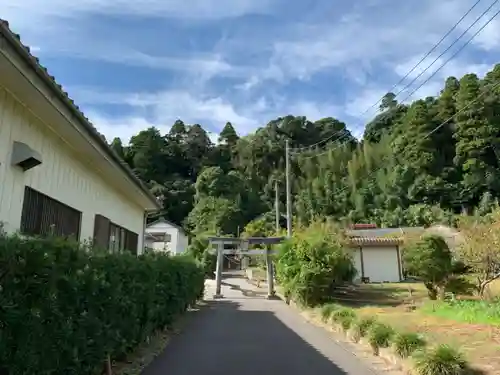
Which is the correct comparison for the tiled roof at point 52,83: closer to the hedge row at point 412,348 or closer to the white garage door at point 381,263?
the hedge row at point 412,348

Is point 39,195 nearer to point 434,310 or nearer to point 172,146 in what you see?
point 434,310

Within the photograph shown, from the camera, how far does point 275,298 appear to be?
19891 mm

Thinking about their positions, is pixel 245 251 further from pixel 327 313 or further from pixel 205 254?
pixel 205 254

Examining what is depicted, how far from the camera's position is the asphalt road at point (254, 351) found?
614 cm

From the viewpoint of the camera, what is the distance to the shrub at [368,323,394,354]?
22.5ft

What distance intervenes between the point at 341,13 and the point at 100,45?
15.9 ft

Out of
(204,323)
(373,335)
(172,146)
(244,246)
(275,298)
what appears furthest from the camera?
(172,146)

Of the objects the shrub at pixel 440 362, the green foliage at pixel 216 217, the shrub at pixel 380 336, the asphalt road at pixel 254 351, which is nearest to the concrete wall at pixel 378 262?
the asphalt road at pixel 254 351

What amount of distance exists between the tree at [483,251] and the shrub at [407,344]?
8.48 meters

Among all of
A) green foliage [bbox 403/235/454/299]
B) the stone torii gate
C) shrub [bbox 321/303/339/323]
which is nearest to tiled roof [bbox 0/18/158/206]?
Result: shrub [bbox 321/303/339/323]

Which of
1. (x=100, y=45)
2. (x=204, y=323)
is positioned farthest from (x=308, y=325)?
(x=100, y=45)

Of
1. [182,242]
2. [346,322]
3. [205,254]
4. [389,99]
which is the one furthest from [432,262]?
[182,242]

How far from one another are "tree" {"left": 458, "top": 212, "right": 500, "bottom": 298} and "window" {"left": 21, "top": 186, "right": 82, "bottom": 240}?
468 inches

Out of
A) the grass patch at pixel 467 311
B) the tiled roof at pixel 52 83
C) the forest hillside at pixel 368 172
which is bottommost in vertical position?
the grass patch at pixel 467 311
